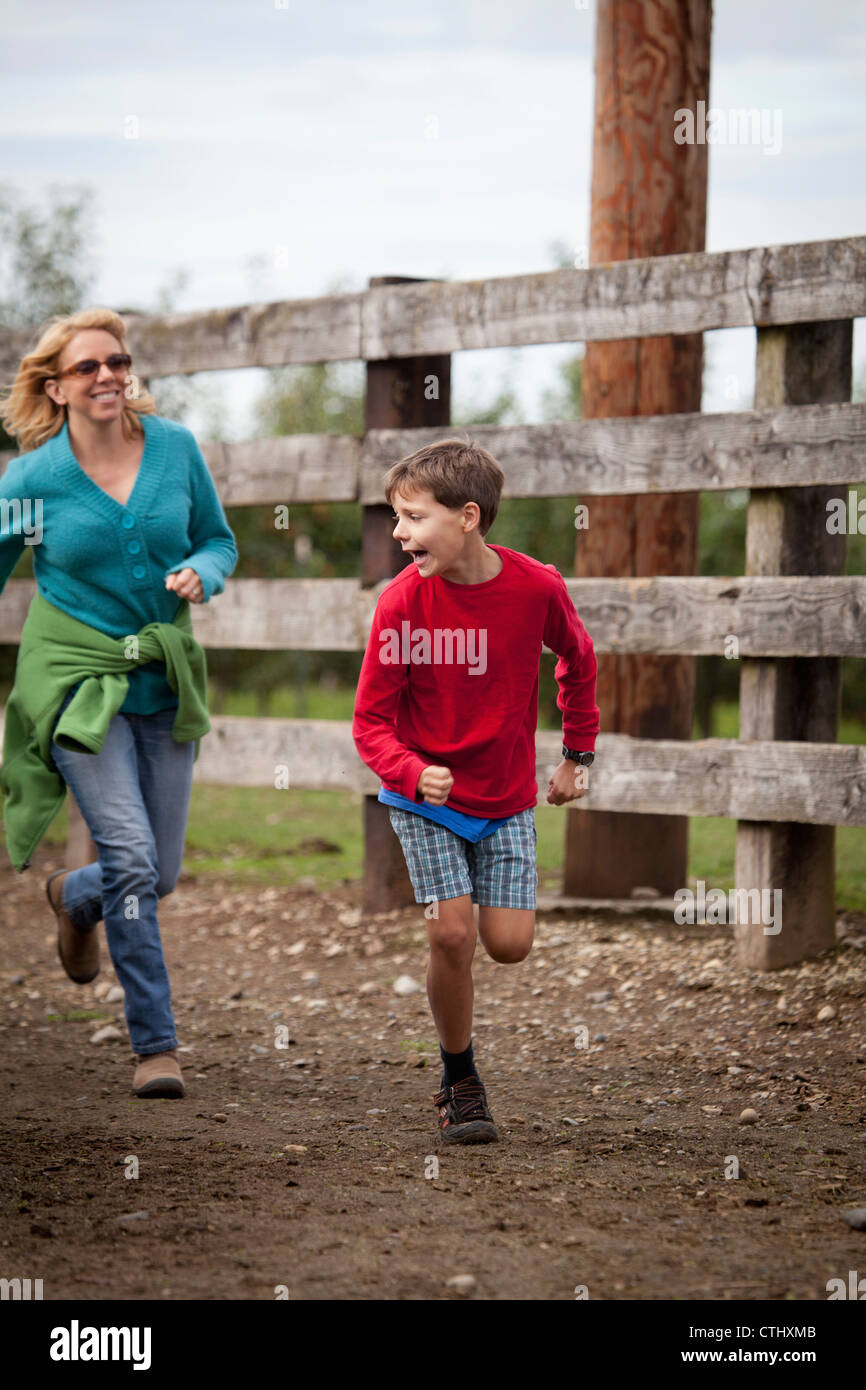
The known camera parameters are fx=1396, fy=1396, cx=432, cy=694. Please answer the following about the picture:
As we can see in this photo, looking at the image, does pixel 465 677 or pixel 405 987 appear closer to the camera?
pixel 465 677

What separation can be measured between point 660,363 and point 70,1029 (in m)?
3.28

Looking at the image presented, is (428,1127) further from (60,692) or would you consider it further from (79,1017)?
(79,1017)

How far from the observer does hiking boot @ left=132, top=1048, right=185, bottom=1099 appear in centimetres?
383

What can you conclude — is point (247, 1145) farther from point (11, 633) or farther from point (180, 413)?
point (180, 413)

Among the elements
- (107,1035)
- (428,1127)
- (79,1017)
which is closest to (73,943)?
(107,1035)

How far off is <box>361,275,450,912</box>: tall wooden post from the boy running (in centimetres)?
234

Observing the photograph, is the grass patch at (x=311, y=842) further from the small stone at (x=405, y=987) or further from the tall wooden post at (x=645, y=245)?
the small stone at (x=405, y=987)

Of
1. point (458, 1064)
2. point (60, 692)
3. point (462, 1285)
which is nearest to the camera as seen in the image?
point (462, 1285)

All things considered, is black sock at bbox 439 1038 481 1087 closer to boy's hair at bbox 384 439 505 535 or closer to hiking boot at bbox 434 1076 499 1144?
hiking boot at bbox 434 1076 499 1144

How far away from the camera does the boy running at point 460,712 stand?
331 cm

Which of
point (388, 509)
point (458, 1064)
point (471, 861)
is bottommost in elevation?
point (458, 1064)

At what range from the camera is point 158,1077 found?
3.84 meters

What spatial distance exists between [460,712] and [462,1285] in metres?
1.39

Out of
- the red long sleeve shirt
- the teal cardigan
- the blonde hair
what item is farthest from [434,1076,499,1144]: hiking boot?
the blonde hair
